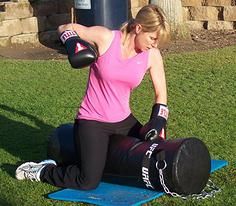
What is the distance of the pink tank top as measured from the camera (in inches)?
205

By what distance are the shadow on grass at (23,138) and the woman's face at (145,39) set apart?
1.54m

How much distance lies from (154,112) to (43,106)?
2.92 meters

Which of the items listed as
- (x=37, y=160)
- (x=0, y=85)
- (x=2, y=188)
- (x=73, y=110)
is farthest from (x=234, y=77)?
(x=2, y=188)

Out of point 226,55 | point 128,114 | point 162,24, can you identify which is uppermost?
point 162,24

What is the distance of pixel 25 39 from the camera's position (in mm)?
12625

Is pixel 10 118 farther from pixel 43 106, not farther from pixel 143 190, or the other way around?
pixel 143 190

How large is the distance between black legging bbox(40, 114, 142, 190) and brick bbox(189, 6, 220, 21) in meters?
8.33

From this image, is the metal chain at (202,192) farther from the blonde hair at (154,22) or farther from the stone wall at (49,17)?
the stone wall at (49,17)

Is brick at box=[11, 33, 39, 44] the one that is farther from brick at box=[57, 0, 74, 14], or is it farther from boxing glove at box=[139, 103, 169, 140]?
boxing glove at box=[139, 103, 169, 140]

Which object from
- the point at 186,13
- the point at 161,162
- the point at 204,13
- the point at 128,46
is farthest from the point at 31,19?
the point at 161,162

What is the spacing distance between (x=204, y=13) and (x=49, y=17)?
299 cm

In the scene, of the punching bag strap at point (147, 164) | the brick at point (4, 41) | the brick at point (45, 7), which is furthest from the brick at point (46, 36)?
the punching bag strap at point (147, 164)

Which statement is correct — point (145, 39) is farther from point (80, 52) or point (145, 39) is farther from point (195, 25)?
point (195, 25)

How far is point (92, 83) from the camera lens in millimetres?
5324
